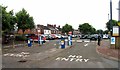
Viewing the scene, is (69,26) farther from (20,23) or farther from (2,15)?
(2,15)

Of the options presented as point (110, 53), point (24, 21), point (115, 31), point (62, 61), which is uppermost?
point (24, 21)

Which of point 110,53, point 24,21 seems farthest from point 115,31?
point 24,21

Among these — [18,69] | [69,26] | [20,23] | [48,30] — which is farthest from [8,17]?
[69,26]

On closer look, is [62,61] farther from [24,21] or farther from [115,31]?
[24,21]

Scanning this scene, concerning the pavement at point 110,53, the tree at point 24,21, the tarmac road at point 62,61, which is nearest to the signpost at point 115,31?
the pavement at point 110,53

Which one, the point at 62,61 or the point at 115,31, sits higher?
the point at 115,31

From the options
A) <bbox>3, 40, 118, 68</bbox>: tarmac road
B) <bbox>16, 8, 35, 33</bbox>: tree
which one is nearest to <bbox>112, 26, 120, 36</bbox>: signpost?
<bbox>3, 40, 118, 68</bbox>: tarmac road

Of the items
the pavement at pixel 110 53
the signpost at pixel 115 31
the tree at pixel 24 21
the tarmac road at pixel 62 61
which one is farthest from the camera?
the tree at pixel 24 21

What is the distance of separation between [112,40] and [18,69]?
1758cm

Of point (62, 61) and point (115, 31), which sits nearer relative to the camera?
point (62, 61)

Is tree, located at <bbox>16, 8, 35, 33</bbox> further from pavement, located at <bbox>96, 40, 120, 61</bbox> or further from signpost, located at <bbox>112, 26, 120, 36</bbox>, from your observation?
pavement, located at <bbox>96, 40, 120, 61</bbox>

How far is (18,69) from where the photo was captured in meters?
13.0

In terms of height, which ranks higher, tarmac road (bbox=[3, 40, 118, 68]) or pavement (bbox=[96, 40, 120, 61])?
pavement (bbox=[96, 40, 120, 61])

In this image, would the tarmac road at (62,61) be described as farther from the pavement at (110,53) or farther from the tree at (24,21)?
the tree at (24,21)
